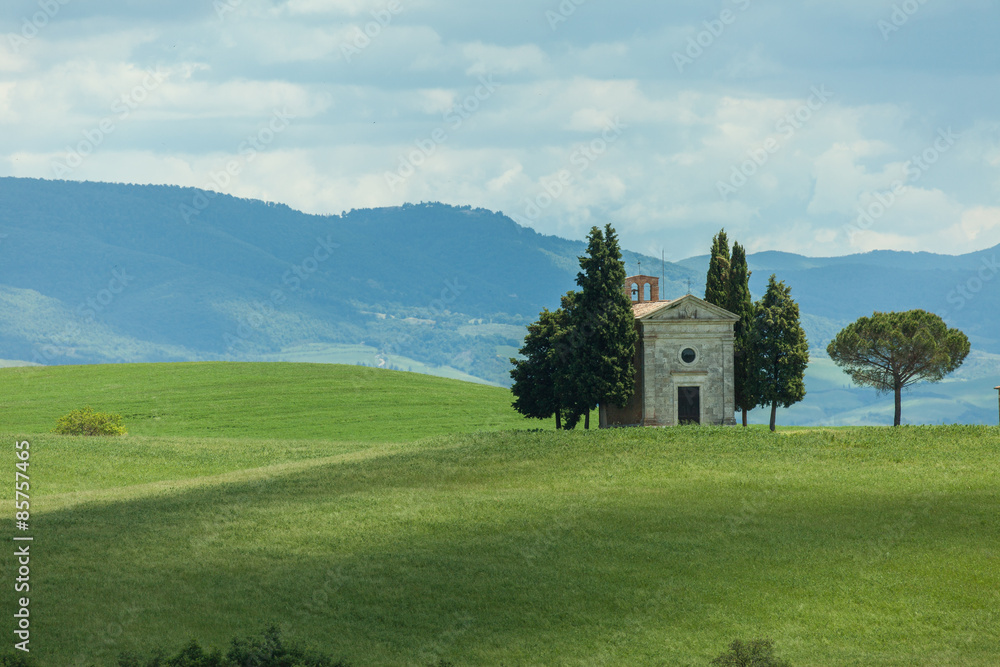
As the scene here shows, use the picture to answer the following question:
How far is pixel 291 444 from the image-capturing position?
64.6 metres

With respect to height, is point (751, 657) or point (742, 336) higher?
point (742, 336)

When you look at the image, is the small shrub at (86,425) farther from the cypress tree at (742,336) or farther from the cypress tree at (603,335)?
the cypress tree at (742,336)

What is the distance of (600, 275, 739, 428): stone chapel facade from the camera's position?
58375 millimetres

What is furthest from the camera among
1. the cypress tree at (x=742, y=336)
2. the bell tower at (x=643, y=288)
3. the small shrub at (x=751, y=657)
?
the bell tower at (x=643, y=288)

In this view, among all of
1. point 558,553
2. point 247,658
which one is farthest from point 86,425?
point 247,658

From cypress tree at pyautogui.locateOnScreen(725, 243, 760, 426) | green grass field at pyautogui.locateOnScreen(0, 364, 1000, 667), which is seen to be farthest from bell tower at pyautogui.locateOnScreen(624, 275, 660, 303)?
green grass field at pyautogui.locateOnScreen(0, 364, 1000, 667)

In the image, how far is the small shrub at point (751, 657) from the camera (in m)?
17.0

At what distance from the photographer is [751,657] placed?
Result: 17.2 m

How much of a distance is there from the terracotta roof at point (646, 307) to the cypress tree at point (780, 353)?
6.06 metres

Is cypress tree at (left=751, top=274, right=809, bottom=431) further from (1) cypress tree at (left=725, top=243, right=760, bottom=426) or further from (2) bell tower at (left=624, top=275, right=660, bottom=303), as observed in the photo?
(2) bell tower at (left=624, top=275, right=660, bottom=303)

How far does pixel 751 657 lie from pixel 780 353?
4295cm

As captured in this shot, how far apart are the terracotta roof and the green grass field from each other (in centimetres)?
1260

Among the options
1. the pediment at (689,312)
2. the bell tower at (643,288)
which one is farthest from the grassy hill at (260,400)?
the pediment at (689,312)

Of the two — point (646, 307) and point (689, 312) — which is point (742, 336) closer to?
point (689, 312)
